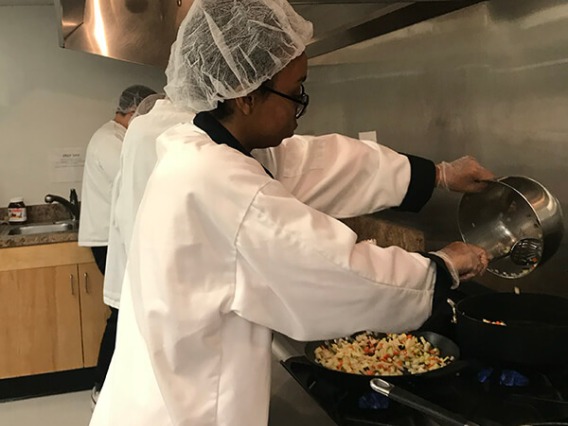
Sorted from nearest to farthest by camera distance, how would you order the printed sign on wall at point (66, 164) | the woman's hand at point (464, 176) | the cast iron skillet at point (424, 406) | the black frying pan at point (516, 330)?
1. the cast iron skillet at point (424, 406)
2. the black frying pan at point (516, 330)
3. the woman's hand at point (464, 176)
4. the printed sign on wall at point (66, 164)

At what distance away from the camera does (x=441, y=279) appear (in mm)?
980

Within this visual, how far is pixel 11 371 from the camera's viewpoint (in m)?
2.88

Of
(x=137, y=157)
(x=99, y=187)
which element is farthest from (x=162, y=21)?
(x=99, y=187)

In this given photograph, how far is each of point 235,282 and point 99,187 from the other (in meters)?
2.04

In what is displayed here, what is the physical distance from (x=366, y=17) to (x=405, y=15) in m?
0.11

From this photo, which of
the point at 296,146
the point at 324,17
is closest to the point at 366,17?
the point at 324,17

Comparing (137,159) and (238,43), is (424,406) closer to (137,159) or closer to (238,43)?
(238,43)

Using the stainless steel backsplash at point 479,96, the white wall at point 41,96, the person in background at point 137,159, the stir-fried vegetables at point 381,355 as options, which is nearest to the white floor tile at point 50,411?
the person in background at point 137,159

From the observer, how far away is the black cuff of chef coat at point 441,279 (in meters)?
0.97

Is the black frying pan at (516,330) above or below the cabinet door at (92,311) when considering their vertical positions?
above

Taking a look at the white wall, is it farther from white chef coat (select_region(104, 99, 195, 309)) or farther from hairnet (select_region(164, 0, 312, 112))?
hairnet (select_region(164, 0, 312, 112))

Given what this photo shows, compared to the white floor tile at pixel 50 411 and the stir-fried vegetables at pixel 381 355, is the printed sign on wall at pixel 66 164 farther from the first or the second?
the stir-fried vegetables at pixel 381 355

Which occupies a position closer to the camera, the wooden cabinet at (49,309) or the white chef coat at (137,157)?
the white chef coat at (137,157)

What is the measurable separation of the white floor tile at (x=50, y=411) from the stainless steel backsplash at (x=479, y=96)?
64.0 inches
